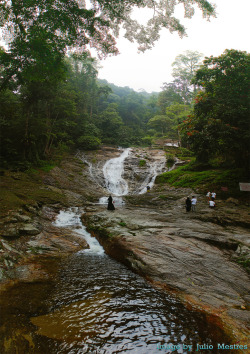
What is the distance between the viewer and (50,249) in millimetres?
6785

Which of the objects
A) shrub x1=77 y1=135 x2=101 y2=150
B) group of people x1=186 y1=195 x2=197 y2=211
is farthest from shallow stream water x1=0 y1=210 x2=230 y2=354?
shrub x1=77 y1=135 x2=101 y2=150

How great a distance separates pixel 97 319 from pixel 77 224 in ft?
23.3

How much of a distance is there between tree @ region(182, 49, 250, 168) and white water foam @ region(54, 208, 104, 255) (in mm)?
10380

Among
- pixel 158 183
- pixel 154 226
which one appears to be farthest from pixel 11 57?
pixel 158 183

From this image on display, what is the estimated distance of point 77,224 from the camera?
10.4 meters

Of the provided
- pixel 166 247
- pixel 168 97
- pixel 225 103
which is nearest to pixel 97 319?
pixel 166 247

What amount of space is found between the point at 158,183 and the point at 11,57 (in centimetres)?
1609

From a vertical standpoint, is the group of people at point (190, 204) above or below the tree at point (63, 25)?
below

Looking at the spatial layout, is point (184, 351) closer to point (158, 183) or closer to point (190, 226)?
point (190, 226)

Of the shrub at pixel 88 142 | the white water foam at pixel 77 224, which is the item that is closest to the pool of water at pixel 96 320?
the white water foam at pixel 77 224

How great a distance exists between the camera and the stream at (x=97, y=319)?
10.0ft

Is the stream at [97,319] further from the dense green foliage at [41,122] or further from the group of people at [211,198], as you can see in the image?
the dense green foliage at [41,122]

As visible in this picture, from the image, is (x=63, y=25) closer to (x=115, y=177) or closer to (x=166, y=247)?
(x=166, y=247)

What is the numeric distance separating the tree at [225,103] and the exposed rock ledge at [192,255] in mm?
5223
